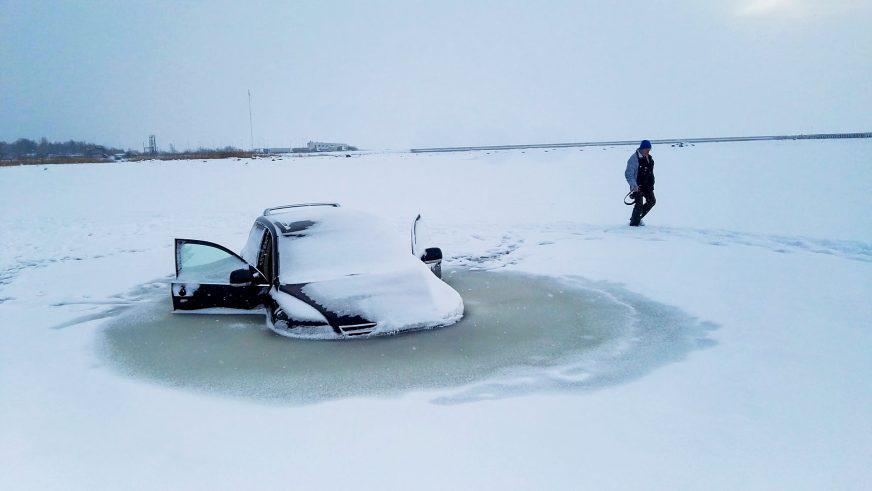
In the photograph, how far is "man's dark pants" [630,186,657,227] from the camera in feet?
44.7

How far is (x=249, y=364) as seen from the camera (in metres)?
5.46

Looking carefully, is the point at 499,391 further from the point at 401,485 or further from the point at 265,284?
the point at 265,284

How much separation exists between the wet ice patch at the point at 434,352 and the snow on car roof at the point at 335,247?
85cm

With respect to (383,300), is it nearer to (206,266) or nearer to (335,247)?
(335,247)

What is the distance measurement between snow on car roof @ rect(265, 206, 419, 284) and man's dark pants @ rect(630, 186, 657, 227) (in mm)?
8156

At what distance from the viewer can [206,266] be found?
8836 mm

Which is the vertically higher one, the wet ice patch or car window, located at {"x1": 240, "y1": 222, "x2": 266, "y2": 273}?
car window, located at {"x1": 240, "y1": 222, "x2": 266, "y2": 273}

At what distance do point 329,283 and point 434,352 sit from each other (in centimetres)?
147

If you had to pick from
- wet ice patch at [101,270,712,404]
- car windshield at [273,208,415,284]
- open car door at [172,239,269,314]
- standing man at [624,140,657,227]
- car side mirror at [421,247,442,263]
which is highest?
standing man at [624,140,657,227]

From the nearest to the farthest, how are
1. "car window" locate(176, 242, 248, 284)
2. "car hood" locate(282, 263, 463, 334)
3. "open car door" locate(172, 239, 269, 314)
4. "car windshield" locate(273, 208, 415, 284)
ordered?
Result: 1. "car hood" locate(282, 263, 463, 334)
2. "car windshield" locate(273, 208, 415, 284)
3. "open car door" locate(172, 239, 269, 314)
4. "car window" locate(176, 242, 248, 284)

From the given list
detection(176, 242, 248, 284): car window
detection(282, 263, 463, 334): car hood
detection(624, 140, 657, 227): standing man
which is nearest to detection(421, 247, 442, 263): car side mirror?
detection(282, 263, 463, 334): car hood

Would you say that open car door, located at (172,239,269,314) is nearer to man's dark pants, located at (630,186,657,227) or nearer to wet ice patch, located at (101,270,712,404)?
wet ice patch, located at (101,270,712,404)

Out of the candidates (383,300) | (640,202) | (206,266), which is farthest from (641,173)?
(206,266)

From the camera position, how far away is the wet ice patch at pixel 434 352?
4.90 metres
